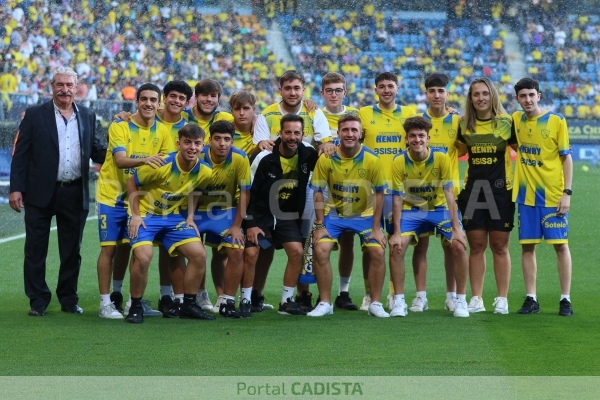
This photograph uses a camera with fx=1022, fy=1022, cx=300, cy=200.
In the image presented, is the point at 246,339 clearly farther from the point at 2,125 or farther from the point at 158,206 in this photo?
the point at 2,125

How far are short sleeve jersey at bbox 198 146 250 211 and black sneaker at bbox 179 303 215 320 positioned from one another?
0.70 meters

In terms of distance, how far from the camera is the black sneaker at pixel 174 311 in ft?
22.5

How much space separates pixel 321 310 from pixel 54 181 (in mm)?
2038

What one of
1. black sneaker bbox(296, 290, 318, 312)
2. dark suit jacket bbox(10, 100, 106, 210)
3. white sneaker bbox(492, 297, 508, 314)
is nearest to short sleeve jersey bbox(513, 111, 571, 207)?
white sneaker bbox(492, 297, 508, 314)

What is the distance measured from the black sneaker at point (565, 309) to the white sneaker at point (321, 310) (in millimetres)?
1563

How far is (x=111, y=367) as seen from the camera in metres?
5.00

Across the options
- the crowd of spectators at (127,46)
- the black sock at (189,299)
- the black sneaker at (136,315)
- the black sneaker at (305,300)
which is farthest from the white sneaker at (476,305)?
the crowd of spectators at (127,46)

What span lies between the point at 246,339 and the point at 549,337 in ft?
5.80

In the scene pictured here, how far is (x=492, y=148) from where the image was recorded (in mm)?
7055

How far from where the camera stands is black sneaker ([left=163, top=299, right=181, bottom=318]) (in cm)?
685

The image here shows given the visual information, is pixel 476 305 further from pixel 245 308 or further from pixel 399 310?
pixel 245 308

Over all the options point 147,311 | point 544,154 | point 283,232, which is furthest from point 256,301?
point 544,154

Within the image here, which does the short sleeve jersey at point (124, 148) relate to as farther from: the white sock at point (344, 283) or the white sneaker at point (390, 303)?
the white sneaker at point (390, 303)
